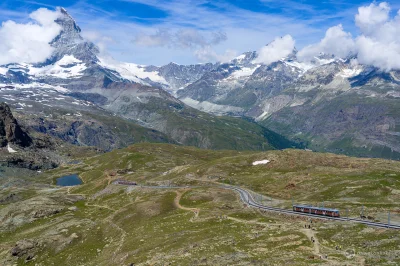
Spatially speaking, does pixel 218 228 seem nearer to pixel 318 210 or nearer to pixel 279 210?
pixel 279 210

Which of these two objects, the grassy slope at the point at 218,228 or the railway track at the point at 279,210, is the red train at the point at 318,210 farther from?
the grassy slope at the point at 218,228

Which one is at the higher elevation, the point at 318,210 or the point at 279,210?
the point at 318,210

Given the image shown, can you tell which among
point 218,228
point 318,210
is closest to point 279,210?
point 318,210

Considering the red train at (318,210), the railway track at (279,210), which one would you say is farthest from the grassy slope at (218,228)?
the red train at (318,210)

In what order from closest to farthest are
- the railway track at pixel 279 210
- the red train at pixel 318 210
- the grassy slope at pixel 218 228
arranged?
the grassy slope at pixel 218 228
the railway track at pixel 279 210
the red train at pixel 318 210

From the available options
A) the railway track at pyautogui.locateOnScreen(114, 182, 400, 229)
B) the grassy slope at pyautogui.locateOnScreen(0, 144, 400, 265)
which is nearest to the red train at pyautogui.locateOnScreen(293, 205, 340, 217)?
the railway track at pyautogui.locateOnScreen(114, 182, 400, 229)

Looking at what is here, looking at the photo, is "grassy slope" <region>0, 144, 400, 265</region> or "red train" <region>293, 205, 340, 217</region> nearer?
"grassy slope" <region>0, 144, 400, 265</region>

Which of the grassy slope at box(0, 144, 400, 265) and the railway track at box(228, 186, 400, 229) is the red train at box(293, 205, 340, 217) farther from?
the grassy slope at box(0, 144, 400, 265)

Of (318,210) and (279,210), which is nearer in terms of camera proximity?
(318,210)

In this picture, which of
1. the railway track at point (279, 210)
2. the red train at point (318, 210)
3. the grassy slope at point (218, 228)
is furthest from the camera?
the red train at point (318, 210)

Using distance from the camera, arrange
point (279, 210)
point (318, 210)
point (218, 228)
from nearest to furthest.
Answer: point (218, 228)
point (318, 210)
point (279, 210)

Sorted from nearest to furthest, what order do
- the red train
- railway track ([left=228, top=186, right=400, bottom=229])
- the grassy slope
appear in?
the grassy slope < railway track ([left=228, top=186, right=400, bottom=229]) < the red train
